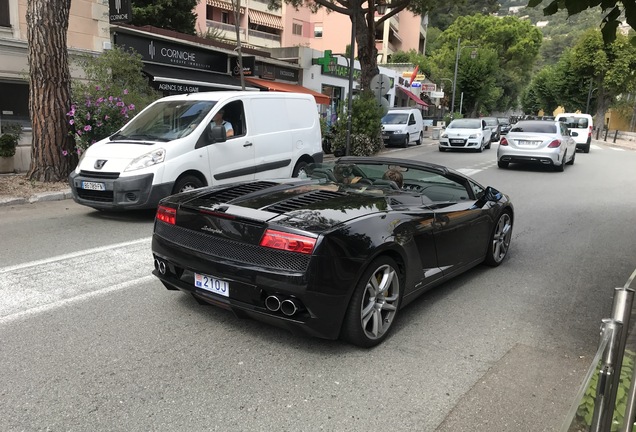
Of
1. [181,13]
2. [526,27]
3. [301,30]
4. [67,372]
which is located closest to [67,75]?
[67,372]

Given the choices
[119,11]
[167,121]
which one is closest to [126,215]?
[167,121]

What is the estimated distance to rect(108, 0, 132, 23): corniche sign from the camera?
14742mm

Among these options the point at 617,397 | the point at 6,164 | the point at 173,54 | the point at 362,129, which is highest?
the point at 173,54

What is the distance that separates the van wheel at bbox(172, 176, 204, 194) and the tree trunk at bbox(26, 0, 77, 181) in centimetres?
394

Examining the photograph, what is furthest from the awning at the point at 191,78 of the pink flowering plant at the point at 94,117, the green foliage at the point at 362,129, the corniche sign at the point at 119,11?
the pink flowering plant at the point at 94,117

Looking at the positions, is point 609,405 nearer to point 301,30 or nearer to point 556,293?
point 556,293

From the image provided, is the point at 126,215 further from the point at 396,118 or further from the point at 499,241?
the point at 396,118

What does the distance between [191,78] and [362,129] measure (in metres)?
7.33

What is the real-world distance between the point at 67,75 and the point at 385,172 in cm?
781

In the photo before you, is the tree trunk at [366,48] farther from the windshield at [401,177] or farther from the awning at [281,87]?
the windshield at [401,177]

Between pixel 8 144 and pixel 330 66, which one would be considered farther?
pixel 330 66

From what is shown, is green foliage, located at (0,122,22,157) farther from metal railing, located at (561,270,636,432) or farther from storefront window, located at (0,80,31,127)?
metal railing, located at (561,270,636,432)

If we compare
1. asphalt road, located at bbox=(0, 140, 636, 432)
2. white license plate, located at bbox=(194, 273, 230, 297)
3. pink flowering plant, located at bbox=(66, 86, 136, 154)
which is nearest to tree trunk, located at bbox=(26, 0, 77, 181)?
pink flowering plant, located at bbox=(66, 86, 136, 154)

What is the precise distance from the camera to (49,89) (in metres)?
9.80
